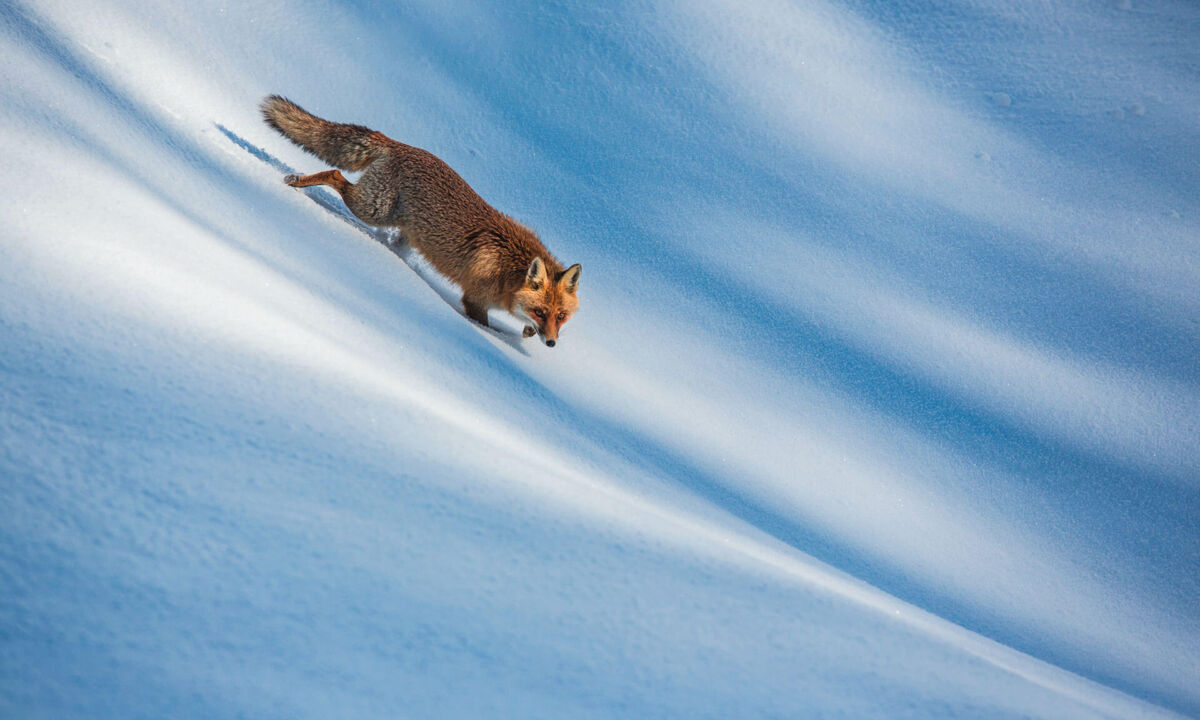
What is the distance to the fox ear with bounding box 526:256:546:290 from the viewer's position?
3.90 m

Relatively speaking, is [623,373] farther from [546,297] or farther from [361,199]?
[361,199]

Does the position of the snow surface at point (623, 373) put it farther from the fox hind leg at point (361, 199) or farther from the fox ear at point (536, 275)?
the fox ear at point (536, 275)

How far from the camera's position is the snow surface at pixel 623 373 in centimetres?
147

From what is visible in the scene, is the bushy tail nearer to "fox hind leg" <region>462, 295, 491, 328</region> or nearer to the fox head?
"fox hind leg" <region>462, 295, 491, 328</region>

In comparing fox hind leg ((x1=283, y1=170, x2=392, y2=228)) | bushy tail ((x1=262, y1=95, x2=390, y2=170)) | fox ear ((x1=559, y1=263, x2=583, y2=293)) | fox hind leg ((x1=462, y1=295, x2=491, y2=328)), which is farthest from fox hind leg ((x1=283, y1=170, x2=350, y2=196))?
fox ear ((x1=559, y1=263, x2=583, y2=293))

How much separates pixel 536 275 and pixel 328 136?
5.23ft

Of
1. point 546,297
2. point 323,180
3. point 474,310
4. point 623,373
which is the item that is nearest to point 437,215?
point 474,310

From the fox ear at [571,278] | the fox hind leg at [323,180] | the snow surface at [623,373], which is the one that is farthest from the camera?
the fox hind leg at [323,180]

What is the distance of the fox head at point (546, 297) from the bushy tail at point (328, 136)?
49.8 inches

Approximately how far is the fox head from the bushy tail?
1.26m

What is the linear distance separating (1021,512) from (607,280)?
253 cm

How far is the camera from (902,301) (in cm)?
406

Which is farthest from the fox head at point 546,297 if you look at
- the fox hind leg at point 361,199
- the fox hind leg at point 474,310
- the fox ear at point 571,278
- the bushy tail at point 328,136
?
the bushy tail at point 328,136

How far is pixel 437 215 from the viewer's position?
4129 mm
